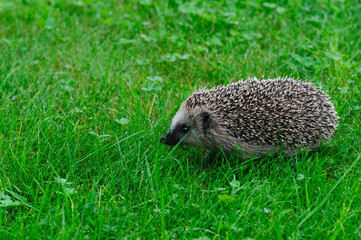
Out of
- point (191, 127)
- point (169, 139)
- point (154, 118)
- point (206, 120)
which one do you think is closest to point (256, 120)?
point (206, 120)

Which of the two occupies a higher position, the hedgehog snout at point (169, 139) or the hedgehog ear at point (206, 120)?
the hedgehog ear at point (206, 120)

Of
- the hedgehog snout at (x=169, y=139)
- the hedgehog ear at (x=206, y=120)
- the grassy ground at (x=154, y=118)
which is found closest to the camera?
the grassy ground at (x=154, y=118)

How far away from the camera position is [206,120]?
500 centimetres

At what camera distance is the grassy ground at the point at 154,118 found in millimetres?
3727

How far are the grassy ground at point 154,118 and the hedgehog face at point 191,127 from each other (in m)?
0.18

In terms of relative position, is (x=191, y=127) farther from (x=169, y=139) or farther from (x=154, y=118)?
(x=154, y=118)

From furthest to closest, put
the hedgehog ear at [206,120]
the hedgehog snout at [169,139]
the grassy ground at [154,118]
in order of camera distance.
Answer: the hedgehog ear at [206,120] < the hedgehog snout at [169,139] < the grassy ground at [154,118]

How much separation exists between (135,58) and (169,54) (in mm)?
574

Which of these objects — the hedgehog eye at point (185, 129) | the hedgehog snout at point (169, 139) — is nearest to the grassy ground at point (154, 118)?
the hedgehog snout at point (169, 139)

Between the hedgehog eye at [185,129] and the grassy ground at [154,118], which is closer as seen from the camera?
the grassy ground at [154,118]

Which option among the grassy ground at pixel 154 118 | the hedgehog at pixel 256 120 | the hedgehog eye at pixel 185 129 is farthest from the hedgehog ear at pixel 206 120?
the grassy ground at pixel 154 118

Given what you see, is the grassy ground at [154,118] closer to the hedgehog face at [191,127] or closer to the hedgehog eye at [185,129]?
the hedgehog face at [191,127]

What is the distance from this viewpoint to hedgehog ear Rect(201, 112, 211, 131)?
16.2ft

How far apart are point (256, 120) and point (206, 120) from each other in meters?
0.56
